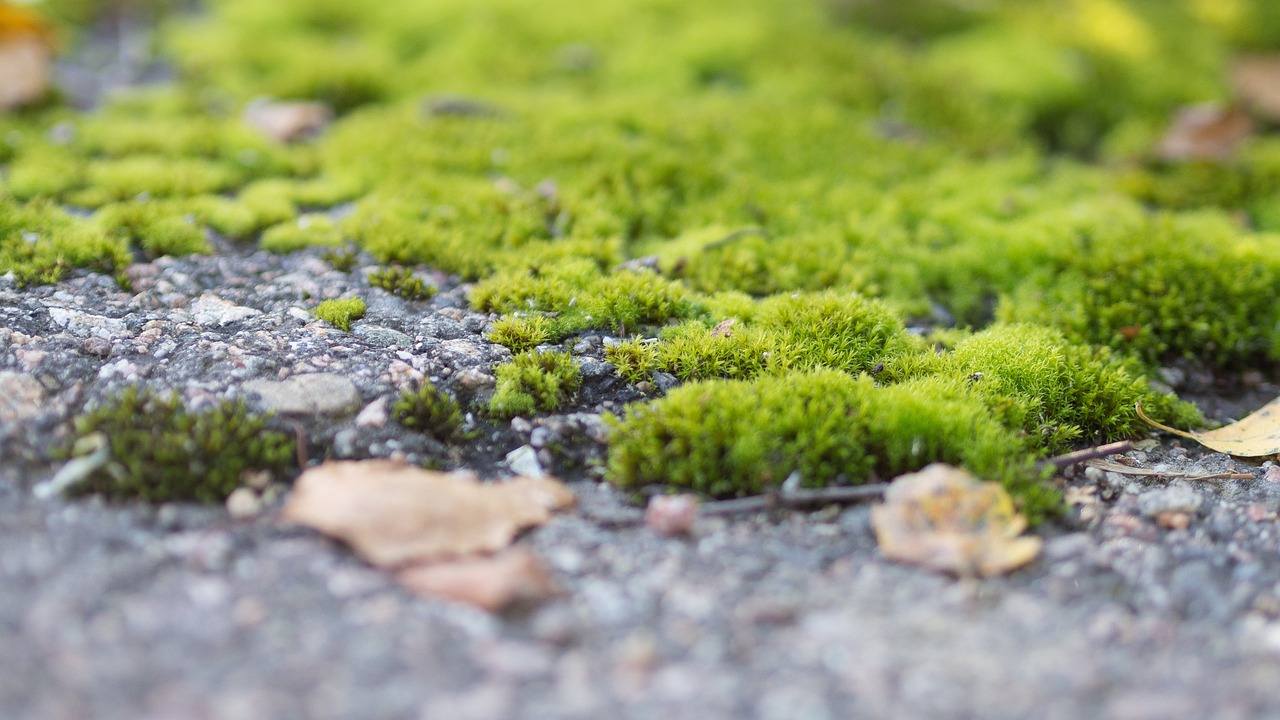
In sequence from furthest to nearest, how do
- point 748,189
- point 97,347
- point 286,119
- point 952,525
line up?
point 286,119, point 748,189, point 97,347, point 952,525

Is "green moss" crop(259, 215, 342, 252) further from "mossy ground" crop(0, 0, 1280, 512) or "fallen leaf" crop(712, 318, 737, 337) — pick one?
"fallen leaf" crop(712, 318, 737, 337)

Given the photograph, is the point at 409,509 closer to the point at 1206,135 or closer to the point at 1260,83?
the point at 1206,135

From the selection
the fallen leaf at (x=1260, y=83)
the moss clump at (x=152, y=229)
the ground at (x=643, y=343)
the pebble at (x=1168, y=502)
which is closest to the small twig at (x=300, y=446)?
the ground at (x=643, y=343)

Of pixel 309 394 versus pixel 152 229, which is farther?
pixel 152 229

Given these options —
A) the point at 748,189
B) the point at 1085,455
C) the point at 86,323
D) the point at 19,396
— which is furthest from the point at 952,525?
the point at 86,323

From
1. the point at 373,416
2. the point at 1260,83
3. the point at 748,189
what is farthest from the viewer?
the point at 1260,83

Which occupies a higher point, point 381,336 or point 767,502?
point 381,336

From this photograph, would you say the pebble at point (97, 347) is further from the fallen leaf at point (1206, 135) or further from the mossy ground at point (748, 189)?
the fallen leaf at point (1206, 135)

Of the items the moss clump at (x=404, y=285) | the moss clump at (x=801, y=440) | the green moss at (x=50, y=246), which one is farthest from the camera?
the moss clump at (x=404, y=285)
